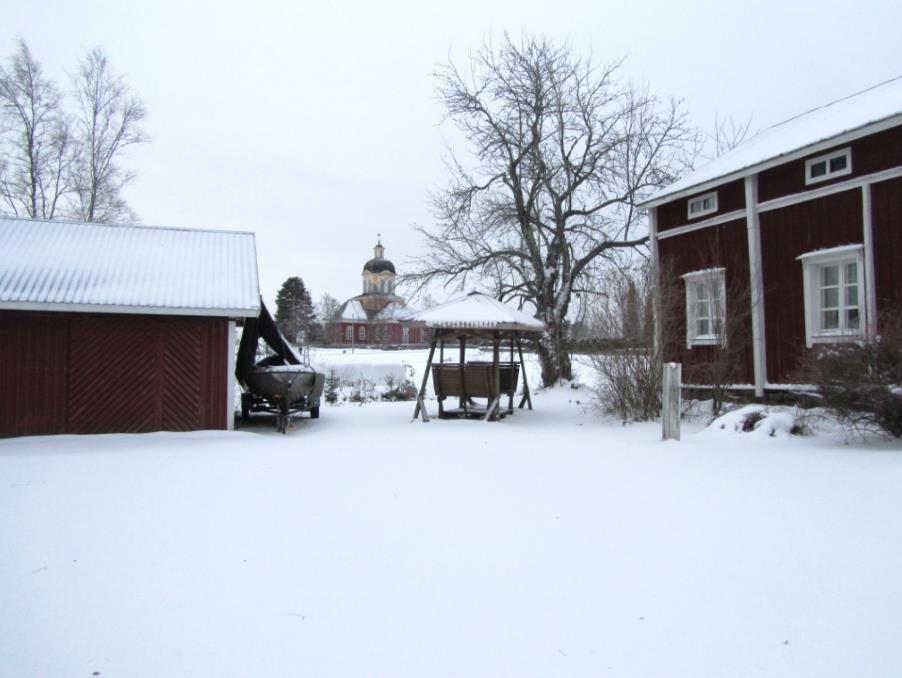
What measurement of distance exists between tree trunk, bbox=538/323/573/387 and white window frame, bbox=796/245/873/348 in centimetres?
952

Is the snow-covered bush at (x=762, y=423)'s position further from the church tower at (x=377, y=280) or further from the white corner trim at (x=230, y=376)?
the church tower at (x=377, y=280)

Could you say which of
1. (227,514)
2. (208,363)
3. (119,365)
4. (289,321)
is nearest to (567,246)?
(208,363)

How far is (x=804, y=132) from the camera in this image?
39.9 ft

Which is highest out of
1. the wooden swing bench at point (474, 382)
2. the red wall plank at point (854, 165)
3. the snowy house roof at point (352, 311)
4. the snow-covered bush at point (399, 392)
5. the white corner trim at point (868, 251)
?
the snowy house roof at point (352, 311)

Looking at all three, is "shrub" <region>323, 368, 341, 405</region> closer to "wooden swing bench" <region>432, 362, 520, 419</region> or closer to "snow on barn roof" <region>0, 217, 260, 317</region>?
"wooden swing bench" <region>432, 362, 520, 419</region>

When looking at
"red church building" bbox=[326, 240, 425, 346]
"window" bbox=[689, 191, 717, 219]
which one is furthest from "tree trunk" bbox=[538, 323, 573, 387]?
"red church building" bbox=[326, 240, 425, 346]

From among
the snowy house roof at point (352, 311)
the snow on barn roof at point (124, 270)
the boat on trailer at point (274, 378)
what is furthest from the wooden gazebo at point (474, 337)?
the snowy house roof at point (352, 311)

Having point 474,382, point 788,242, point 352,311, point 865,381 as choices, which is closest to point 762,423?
point 865,381

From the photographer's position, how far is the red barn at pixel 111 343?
10641 millimetres

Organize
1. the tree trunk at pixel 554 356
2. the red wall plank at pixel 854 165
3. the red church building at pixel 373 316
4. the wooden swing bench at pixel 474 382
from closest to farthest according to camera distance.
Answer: the red wall plank at pixel 854 165
the wooden swing bench at pixel 474 382
the tree trunk at pixel 554 356
the red church building at pixel 373 316

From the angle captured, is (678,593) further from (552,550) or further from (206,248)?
(206,248)

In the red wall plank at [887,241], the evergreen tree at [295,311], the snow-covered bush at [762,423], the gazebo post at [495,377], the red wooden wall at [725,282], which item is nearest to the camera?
the snow-covered bush at [762,423]

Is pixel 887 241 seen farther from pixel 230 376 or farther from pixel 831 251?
pixel 230 376

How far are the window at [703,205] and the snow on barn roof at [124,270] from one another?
9.63 m
